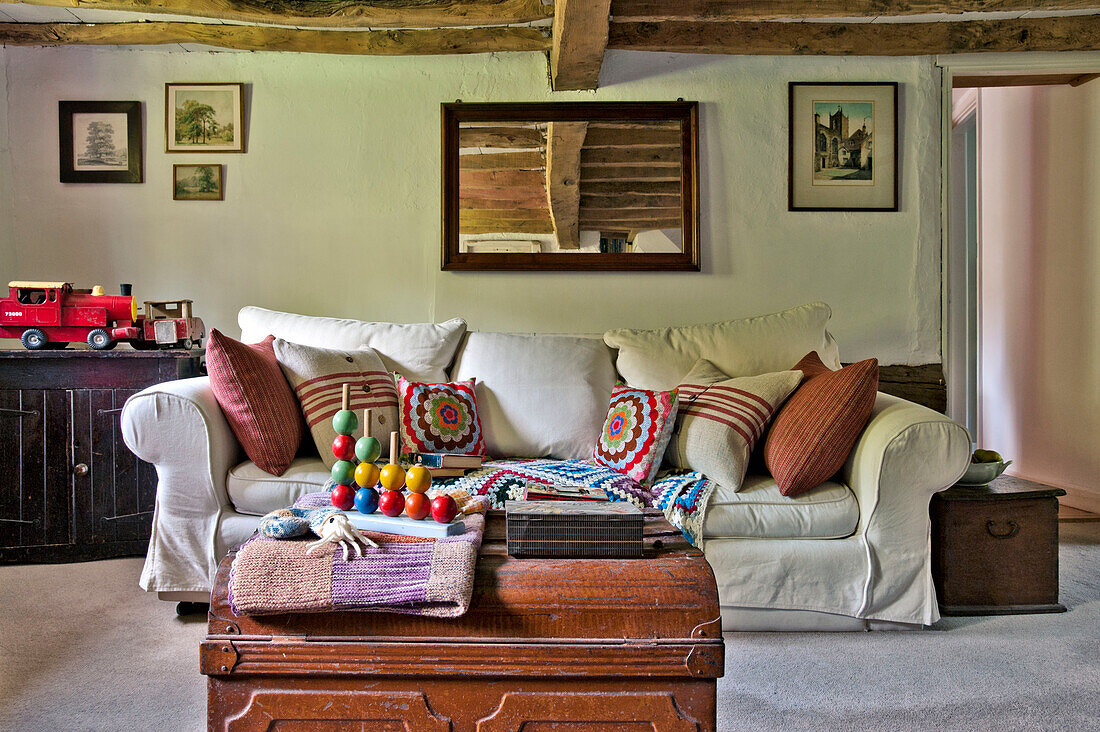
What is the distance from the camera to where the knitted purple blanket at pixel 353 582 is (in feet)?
4.07

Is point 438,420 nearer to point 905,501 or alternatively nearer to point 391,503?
point 391,503

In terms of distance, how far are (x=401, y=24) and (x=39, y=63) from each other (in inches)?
64.2

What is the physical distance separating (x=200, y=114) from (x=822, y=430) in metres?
2.82

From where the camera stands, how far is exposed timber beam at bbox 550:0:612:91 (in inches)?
100

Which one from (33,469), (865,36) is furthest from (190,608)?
(865,36)

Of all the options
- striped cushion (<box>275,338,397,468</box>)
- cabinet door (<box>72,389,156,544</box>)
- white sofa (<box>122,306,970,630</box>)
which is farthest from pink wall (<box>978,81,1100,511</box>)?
cabinet door (<box>72,389,156,544</box>)

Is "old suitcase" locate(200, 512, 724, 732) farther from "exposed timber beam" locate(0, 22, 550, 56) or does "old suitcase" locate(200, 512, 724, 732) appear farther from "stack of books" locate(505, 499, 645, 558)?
"exposed timber beam" locate(0, 22, 550, 56)

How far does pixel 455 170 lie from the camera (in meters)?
3.37

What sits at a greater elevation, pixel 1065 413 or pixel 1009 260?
pixel 1009 260

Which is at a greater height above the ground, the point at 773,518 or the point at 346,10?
the point at 346,10

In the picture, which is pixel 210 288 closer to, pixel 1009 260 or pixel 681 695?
pixel 681 695

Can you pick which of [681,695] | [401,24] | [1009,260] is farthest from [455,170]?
[1009,260]

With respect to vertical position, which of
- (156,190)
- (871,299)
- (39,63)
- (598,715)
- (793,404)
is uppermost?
(39,63)

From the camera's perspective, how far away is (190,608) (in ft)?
7.71
